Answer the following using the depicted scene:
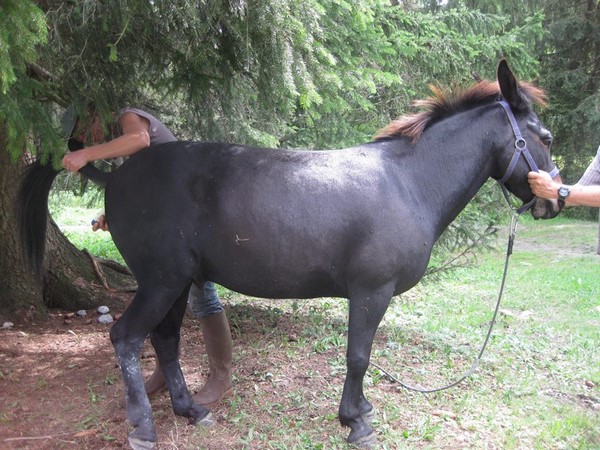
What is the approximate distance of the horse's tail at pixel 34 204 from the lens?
4.48 metres

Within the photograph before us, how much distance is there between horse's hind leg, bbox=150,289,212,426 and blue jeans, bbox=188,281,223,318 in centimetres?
20

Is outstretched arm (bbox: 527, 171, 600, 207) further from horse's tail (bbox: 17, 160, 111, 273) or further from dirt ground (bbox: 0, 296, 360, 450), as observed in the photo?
horse's tail (bbox: 17, 160, 111, 273)

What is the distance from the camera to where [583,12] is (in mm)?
17797

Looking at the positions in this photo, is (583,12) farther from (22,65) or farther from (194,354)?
(22,65)

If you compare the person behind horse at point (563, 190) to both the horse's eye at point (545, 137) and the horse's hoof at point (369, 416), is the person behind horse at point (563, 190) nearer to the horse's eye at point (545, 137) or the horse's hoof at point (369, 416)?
the horse's eye at point (545, 137)

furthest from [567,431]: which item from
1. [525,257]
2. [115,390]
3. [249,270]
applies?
[525,257]

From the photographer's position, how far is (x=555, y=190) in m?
3.39

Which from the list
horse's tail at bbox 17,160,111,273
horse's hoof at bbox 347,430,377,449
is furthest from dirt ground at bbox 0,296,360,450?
horse's tail at bbox 17,160,111,273

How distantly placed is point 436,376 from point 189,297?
228 cm

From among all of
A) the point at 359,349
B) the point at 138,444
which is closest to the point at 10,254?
the point at 138,444

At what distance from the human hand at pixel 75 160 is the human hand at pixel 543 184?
2.80 meters

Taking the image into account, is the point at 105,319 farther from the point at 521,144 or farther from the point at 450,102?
the point at 521,144

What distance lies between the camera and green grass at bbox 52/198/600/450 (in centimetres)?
379

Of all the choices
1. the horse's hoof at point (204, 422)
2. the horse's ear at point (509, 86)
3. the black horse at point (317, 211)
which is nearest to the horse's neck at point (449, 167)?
the black horse at point (317, 211)
